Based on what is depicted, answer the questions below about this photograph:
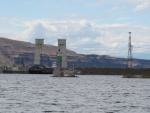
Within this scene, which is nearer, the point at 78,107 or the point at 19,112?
the point at 19,112

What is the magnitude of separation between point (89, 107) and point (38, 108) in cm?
700

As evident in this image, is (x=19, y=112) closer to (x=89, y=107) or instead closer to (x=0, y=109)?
(x=0, y=109)

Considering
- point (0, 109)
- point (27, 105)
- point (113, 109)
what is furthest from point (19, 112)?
point (113, 109)

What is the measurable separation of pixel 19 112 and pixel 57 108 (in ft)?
22.1

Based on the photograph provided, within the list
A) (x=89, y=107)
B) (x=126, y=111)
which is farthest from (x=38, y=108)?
(x=126, y=111)

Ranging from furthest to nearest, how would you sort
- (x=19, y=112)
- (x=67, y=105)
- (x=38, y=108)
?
(x=67, y=105) → (x=38, y=108) → (x=19, y=112)

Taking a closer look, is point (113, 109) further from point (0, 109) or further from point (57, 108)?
point (0, 109)

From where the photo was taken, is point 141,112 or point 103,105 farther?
point 103,105

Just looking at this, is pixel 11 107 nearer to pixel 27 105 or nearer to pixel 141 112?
pixel 27 105

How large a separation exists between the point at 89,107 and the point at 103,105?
4.31 meters

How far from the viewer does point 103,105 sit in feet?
216

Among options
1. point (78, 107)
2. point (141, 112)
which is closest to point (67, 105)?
point (78, 107)

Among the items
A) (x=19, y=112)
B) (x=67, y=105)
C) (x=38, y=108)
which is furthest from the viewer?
(x=67, y=105)

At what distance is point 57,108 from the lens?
6038cm
